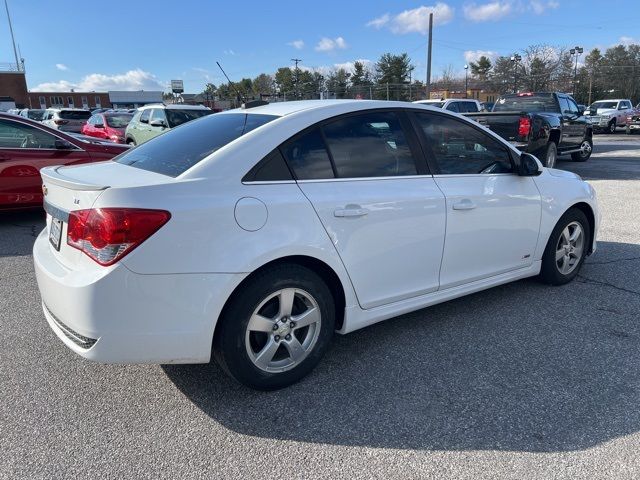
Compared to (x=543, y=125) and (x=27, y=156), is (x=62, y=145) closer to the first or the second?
(x=27, y=156)

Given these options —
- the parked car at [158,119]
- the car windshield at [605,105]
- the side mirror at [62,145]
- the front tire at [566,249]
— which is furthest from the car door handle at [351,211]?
the car windshield at [605,105]

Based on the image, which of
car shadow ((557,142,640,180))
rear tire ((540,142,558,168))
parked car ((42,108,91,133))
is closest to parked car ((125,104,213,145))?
parked car ((42,108,91,133))

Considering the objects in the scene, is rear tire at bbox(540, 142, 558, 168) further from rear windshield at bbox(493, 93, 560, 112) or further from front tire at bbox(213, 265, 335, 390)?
front tire at bbox(213, 265, 335, 390)

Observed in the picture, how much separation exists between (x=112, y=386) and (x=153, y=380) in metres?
0.23

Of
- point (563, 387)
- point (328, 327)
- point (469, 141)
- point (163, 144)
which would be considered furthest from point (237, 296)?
point (469, 141)

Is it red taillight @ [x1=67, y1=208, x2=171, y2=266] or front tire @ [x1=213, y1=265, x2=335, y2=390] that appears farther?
front tire @ [x1=213, y1=265, x2=335, y2=390]

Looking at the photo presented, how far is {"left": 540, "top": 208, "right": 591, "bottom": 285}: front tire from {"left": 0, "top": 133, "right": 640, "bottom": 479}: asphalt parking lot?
50 centimetres

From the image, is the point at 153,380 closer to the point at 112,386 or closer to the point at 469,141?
the point at 112,386

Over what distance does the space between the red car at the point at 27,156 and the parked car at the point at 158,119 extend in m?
6.76

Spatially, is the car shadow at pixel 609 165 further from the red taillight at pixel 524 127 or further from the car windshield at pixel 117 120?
the car windshield at pixel 117 120

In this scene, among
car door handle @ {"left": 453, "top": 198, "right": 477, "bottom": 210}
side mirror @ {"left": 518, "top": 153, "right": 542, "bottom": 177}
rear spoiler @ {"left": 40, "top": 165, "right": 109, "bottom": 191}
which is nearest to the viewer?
rear spoiler @ {"left": 40, "top": 165, "right": 109, "bottom": 191}

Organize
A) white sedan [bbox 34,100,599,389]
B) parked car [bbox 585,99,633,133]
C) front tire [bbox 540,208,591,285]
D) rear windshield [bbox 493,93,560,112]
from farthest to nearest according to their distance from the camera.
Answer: parked car [bbox 585,99,633,133] → rear windshield [bbox 493,93,560,112] → front tire [bbox 540,208,591,285] → white sedan [bbox 34,100,599,389]

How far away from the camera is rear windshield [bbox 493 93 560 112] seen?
13.6 m

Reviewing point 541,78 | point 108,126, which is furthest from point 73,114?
point 541,78
